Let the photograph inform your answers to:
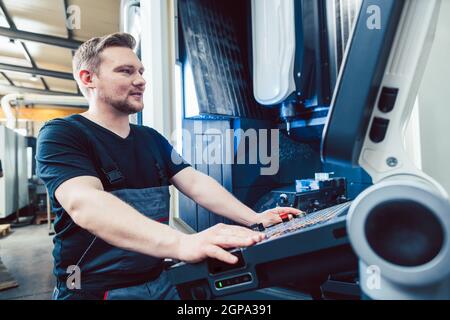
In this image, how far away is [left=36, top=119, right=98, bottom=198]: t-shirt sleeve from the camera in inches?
32.4

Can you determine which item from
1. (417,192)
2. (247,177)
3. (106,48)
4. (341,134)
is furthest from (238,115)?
(417,192)

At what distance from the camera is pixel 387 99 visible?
1.65 feet

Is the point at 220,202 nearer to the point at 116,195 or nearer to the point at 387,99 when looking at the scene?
the point at 116,195

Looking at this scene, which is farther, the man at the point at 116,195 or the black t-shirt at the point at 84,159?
the black t-shirt at the point at 84,159

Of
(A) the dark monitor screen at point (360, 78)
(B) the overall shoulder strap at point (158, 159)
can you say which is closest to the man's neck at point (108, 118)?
(B) the overall shoulder strap at point (158, 159)

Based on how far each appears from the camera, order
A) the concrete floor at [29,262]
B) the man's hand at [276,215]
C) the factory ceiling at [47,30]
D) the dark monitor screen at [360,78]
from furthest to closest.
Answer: the factory ceiling at [47,30] → the concrete floor at [29,262] → the man's hand at [276,215] → the dark monitor screen at [360,78]

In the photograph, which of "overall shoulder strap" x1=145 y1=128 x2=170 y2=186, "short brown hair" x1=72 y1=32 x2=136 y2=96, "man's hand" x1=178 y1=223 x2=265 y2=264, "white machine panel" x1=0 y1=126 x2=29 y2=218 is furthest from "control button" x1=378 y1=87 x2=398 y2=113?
"white machine panel" x1=0 y1=126 x2=29 y2=218

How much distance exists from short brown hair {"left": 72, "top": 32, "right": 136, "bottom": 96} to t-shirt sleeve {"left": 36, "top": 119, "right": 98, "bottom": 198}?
29 centimetres

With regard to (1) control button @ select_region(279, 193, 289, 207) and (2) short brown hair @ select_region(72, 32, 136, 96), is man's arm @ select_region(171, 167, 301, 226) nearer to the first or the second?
(1) control button @ select_region(279, 193, 289, 207)

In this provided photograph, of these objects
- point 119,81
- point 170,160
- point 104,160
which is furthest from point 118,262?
point 119,81

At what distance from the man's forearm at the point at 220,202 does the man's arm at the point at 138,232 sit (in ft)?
1.33

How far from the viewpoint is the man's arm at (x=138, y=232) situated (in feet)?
1.84

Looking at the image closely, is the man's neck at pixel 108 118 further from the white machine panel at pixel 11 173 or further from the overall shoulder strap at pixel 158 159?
the white machine panel at pixel 11 173

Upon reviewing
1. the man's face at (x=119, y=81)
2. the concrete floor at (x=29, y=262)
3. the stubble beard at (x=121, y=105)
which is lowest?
the concrete floor at (x=29, y=262)
